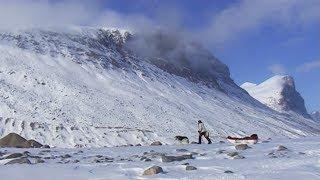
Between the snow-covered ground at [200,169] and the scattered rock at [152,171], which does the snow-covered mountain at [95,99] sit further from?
the scattered rock at [152,171]

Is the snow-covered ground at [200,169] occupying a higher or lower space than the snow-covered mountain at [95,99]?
lower

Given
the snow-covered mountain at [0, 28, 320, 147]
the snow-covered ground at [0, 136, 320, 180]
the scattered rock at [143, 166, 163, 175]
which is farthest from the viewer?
the snow-covered mountain at [0, 28, 320, 147]

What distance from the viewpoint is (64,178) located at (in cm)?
1587

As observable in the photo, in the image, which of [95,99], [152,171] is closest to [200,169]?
[152,171]

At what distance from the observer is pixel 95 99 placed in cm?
13812

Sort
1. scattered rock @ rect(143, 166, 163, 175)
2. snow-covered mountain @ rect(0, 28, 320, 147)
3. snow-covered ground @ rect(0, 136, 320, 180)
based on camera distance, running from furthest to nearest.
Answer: snow-covered mountain @ rect(0, 28, 320, 147), scattered rock @ rect(143, 166, 163, 175), snow-covered ground @ rect(0, 136, 320, 180)

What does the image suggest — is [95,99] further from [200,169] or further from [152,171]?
[152,171]

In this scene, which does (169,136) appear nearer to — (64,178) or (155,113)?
(155,113)

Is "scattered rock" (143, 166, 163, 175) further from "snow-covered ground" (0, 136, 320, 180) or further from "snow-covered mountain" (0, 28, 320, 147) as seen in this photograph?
"snow-covered mountain" (0, 28, 320, 147)

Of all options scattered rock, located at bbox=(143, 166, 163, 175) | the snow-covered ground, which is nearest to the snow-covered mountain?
the snow-covered ground

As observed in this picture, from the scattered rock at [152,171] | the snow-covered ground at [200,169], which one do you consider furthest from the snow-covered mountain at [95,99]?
the scattered rock at [152,171]

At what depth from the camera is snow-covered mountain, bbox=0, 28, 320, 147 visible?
112688 mm

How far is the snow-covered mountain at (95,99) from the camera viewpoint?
113 metres

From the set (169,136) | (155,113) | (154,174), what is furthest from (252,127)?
(154,174)
